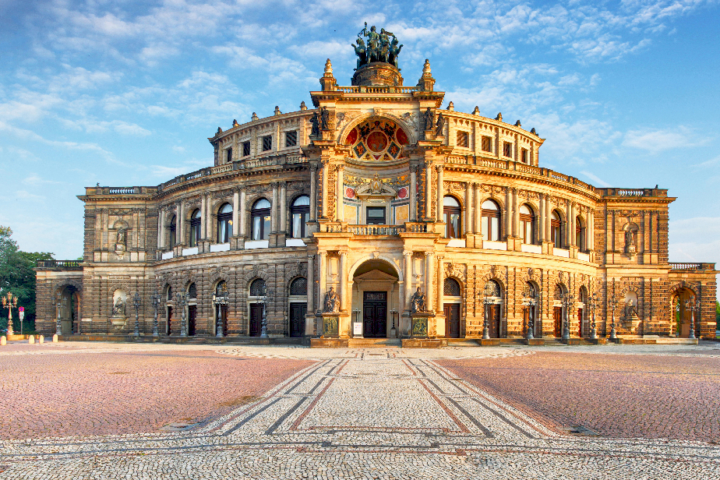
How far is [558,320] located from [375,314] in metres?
17.7

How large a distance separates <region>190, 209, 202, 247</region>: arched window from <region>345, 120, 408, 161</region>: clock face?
17.5 meters

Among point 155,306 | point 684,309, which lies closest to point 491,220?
point 684,309

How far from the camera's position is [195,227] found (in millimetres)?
52875

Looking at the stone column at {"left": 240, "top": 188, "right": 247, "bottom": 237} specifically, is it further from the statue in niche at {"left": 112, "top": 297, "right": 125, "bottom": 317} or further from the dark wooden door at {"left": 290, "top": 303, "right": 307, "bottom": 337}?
the statue in niche at {"left": 112, "top": 297, "right": 125, "bottom": 317}

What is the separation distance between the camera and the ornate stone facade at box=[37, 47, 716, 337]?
39906 millimetres

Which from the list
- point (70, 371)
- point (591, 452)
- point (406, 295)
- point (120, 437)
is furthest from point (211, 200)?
point (591, 452)

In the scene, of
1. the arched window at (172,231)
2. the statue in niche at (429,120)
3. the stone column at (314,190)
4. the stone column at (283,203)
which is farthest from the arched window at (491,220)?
the arched window at (172,231)

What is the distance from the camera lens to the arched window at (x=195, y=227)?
52344mm

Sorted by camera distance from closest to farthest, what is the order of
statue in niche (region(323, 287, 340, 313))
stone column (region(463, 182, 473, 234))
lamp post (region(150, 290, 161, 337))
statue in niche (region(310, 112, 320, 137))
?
statue in niche (region(323, 287, 340, 313)) < statue in niche (region(310, 112, 320, 137)) < stone column (region(463, 182, 473, 234)) < lamp post (region(150, 290, 161, 337))

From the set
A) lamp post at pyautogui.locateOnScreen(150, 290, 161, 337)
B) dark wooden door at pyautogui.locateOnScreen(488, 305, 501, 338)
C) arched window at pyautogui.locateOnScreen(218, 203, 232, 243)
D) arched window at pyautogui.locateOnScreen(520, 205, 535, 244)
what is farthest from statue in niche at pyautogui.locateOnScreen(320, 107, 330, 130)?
lamp post at pyautogui.locateOnScreen(150, 290, 161, 337)

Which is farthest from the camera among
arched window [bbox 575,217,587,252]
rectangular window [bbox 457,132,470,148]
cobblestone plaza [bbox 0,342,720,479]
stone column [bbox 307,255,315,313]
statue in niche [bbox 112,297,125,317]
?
statue in niche [bbox 112,297,125,317]

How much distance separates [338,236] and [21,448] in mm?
29631

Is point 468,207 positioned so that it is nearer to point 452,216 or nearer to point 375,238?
point 452,216

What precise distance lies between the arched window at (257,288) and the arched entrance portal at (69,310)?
2299 cm
